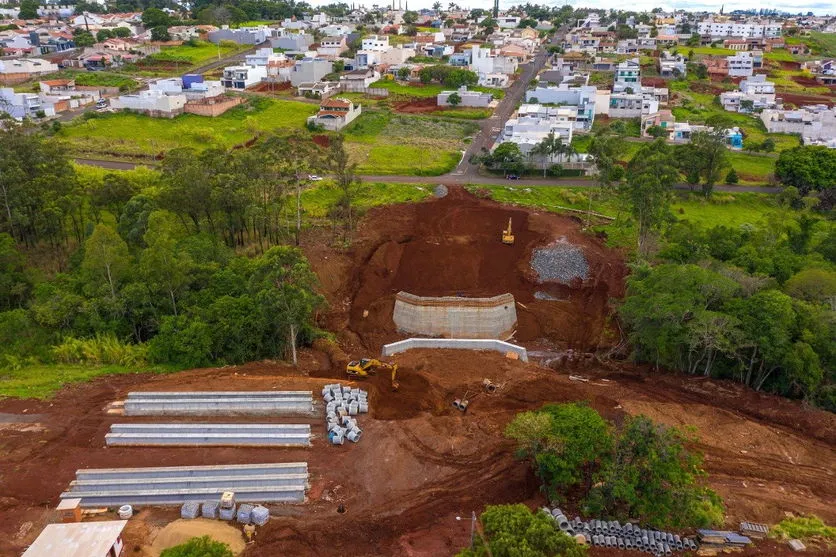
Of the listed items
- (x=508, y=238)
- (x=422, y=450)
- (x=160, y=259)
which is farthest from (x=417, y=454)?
(x=508, y=238)

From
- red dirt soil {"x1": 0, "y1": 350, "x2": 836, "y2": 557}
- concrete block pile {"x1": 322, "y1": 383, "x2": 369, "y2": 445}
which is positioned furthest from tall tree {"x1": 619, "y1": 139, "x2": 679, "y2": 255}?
concrete block pile {"x1": 322, "y1": 383, "x2": 369, "y2": 445}

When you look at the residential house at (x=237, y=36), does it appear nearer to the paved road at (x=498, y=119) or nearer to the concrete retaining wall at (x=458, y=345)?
the paved road at (x=498, y=119)

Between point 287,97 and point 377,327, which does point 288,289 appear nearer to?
point 377,327

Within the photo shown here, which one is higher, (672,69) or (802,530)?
(672,69)

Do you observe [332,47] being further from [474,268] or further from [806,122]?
[474,268]

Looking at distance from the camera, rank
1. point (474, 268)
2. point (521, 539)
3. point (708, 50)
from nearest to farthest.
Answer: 1. point (521, 539)
2. point (474, 268)
3. point (708, 50)

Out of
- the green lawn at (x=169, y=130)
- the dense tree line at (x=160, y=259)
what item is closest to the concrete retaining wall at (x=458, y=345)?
the dense tree line at (x=160, y=259)
